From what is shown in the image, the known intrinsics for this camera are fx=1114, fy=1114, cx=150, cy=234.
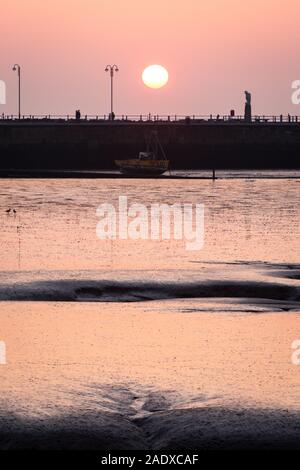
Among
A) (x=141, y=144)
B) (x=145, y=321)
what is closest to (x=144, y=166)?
(x=141, y=144)

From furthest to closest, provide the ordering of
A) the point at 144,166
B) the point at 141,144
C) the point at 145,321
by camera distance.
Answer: the point at 141,144 → the point at 144,166 → the point at 145,321

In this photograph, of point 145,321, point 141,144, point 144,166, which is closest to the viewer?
point 145,321

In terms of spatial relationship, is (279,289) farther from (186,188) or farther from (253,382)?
(186,188)

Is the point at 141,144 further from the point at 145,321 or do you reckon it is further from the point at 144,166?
the point at 145,321

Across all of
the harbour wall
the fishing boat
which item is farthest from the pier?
the fishing boat

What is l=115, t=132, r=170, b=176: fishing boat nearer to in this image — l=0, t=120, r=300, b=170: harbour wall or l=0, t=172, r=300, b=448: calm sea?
l=0, t=120, r=300, b=170: harbour wall

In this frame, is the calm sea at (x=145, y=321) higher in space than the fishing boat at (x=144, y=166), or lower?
lower

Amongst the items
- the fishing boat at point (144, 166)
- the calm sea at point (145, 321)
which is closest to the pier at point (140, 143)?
the fishing boat at point (144, 166)

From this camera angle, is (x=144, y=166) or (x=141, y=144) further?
(x=141, y=144)

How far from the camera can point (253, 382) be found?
1554 centimetres

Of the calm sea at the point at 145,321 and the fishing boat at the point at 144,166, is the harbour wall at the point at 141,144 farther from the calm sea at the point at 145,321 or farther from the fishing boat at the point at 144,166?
the calm sea at the point at 145,321

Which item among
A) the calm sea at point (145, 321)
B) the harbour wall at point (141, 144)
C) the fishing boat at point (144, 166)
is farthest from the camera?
the harbour wall at point (141, 144)

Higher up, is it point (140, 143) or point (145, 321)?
point (140, 143)

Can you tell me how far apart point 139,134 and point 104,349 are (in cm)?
10043
